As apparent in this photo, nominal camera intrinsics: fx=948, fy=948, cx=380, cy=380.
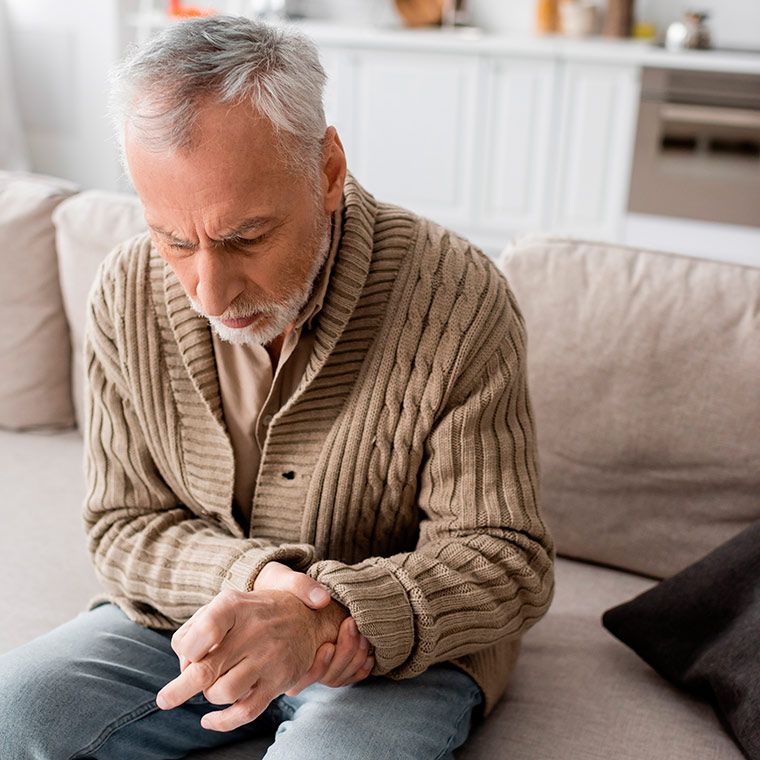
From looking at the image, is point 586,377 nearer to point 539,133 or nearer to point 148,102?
point 148,102

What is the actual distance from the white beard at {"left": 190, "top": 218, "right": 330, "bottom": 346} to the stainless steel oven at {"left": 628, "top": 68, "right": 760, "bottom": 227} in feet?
10.7

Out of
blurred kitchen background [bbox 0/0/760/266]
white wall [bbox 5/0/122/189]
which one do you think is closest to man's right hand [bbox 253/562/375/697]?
blurred kitchen background [bbox 0/0/760/266]

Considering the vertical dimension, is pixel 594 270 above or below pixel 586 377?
above

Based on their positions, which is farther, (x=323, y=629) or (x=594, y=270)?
(x=594, y=270)

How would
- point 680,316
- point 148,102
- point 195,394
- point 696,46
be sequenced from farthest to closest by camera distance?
point 696,46 < point 680,316 < point 195,394 < point 148,102

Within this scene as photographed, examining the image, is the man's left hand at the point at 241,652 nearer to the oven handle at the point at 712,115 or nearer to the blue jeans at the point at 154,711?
the blue jeans at the point at 154,711

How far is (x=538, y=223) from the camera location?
14.9ft

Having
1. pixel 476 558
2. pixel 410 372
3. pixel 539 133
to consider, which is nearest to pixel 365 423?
pixel 410 372

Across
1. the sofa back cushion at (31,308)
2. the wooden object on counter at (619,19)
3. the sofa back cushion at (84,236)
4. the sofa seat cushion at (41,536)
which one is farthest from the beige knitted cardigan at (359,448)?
the wooden object on counter at (619,19)

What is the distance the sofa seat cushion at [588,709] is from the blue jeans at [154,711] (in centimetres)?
11

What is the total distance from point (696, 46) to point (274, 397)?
11.5 feet

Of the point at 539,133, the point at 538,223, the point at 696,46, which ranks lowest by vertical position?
the point at 538,223

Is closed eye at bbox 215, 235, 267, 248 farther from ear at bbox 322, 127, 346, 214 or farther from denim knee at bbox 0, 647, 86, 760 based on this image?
denim knee at bbox 0, 647, 86, 760

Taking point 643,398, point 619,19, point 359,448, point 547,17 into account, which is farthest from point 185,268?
point 547,17
